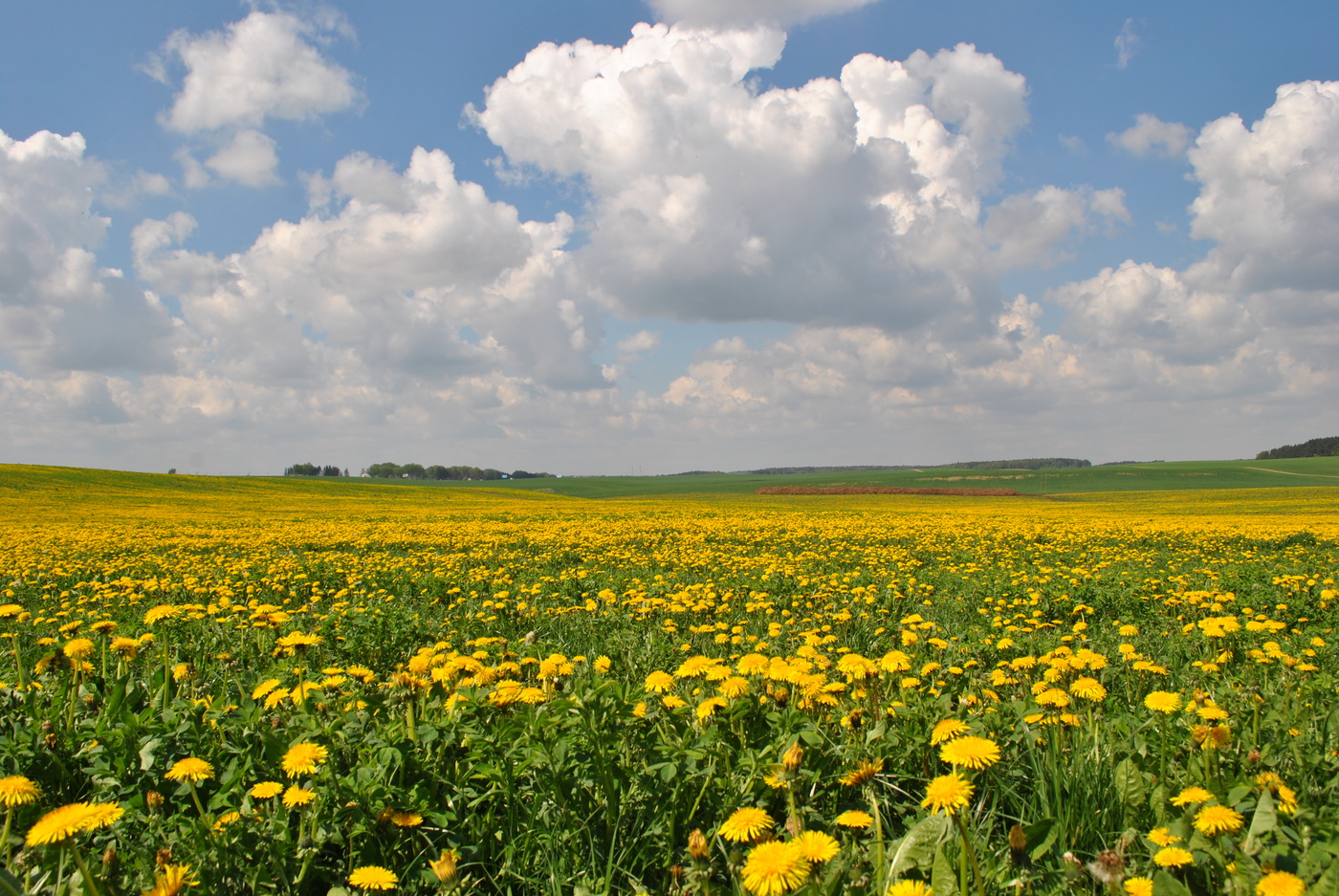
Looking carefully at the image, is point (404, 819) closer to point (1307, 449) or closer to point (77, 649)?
point (77, 649)

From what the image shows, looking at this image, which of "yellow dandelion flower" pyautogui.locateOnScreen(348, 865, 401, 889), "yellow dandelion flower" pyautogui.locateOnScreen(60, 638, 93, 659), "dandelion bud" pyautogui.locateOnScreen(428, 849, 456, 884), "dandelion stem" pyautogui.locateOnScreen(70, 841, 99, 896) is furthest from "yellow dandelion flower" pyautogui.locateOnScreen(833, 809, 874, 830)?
"yellow dandelion flower" pyautogui.locateOnScreen(60, 638, 93, 659)

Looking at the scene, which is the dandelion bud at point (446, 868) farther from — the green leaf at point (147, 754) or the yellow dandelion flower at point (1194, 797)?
the yellow dandelion flower at point (1194, 797)

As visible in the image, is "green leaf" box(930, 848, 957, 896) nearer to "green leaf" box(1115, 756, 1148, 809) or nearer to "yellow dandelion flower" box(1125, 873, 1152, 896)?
"yellow dandelion flower" box(1125, 873, 1152, 896)

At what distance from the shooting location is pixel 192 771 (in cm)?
227

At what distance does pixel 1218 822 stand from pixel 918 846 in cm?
76

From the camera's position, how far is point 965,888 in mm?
1704

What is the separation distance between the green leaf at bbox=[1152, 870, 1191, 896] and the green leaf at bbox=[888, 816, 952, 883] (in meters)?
0.50

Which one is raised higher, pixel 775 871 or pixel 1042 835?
pixel 775 871

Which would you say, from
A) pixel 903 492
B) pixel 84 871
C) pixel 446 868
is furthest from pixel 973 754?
pixel 903 492

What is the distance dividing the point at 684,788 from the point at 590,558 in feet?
31.6

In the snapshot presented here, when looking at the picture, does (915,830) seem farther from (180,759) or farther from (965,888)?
(180,759)

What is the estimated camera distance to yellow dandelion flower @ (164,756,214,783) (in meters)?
2.26

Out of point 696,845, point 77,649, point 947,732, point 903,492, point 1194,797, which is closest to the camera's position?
point 696,845

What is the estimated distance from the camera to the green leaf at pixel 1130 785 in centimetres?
239
